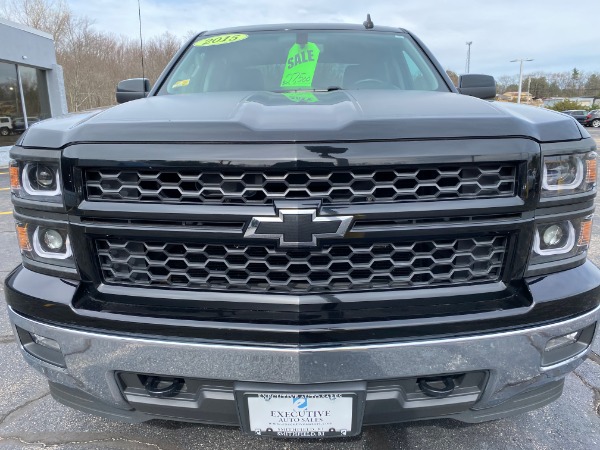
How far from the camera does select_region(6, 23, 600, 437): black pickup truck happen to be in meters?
1.51

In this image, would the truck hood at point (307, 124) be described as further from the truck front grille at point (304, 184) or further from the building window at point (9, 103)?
the building window at point (9, 103)

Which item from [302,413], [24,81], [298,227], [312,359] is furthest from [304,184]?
[24,81]

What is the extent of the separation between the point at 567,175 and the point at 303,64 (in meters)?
1.72

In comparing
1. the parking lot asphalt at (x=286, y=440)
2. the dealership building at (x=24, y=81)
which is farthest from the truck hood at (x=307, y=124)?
the dealership building at (x=24, y=81)

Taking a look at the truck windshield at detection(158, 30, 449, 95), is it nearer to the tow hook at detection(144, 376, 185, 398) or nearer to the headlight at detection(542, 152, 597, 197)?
the headlight at detection(542, 152, 597, 197)

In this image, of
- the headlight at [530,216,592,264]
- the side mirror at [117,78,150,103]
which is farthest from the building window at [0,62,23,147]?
the headlight at [530,216,592,264]

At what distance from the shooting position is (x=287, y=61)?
2912 mm

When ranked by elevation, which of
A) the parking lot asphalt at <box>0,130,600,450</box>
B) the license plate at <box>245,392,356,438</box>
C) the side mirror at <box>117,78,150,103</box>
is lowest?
the parking lot asphalt at <box>0,130,600,450</box>

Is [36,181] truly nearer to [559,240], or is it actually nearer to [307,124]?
[307,124]

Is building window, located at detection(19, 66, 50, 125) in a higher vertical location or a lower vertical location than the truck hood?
lower

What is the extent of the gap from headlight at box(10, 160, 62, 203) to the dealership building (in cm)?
1533

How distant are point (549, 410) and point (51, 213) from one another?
2.41 m

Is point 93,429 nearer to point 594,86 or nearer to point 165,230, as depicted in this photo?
point 165,230

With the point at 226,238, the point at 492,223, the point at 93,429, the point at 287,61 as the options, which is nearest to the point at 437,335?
the point at 492,223
